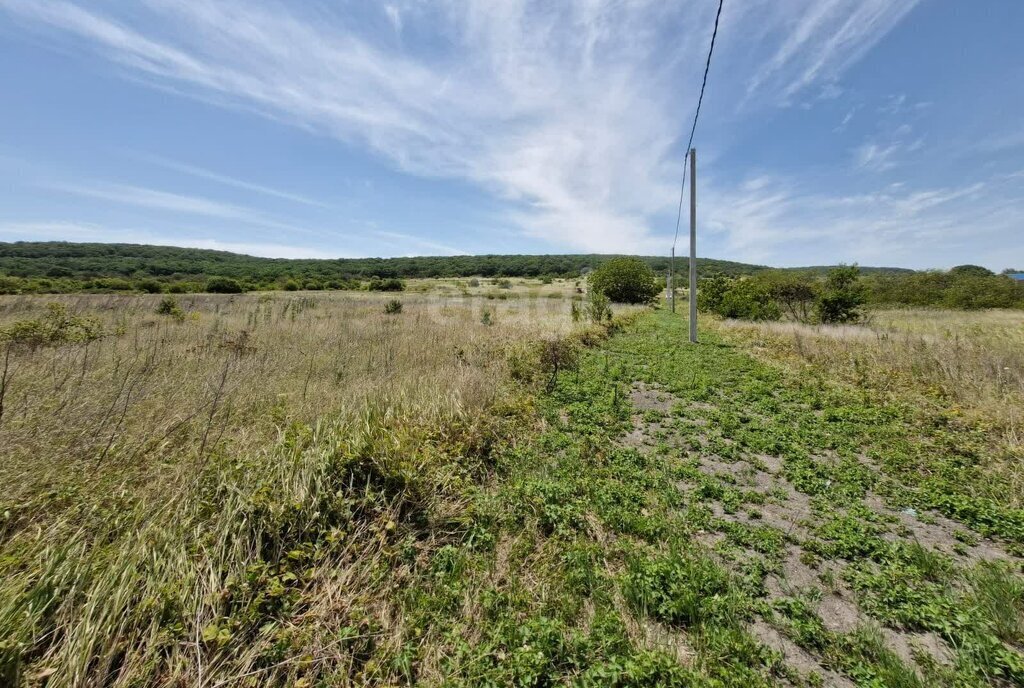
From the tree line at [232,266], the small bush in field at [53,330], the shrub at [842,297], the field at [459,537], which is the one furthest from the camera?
the tree line at [232,266]

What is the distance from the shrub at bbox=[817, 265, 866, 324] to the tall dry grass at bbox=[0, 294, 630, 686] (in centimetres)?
2788

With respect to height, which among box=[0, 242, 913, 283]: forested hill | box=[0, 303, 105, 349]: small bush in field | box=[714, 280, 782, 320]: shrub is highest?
box=[0, 242, 913, 283]: forested hill

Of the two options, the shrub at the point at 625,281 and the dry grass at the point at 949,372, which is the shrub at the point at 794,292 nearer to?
the shrub at the point at 625,281

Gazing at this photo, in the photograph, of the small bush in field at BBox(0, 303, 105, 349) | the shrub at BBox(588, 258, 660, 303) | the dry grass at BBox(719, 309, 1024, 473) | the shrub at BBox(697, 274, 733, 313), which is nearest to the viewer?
the dry grass at BBox(719, 309, 1024, 473)

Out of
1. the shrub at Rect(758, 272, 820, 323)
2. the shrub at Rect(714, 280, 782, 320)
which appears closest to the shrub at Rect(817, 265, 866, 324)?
the shrub at Rect(758, 272, 820, 323)

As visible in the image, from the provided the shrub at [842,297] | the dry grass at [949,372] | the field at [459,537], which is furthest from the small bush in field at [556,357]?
the shrub at [842,297]

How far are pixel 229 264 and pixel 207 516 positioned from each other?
9606 centimetres

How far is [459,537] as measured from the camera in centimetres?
339

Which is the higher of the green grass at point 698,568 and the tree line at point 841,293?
the tree line at point 841,293

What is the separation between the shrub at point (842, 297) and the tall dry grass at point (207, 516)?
1098 inches

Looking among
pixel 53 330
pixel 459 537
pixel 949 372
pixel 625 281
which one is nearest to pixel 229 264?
pixel 625 281

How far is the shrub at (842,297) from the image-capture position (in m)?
23.0

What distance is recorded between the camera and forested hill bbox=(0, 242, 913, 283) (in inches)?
2183

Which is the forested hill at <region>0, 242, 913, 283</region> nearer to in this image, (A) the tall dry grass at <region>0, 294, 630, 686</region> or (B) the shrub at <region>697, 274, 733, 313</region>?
(B) the shrub at <region>697, 274, 733, 313</region>
